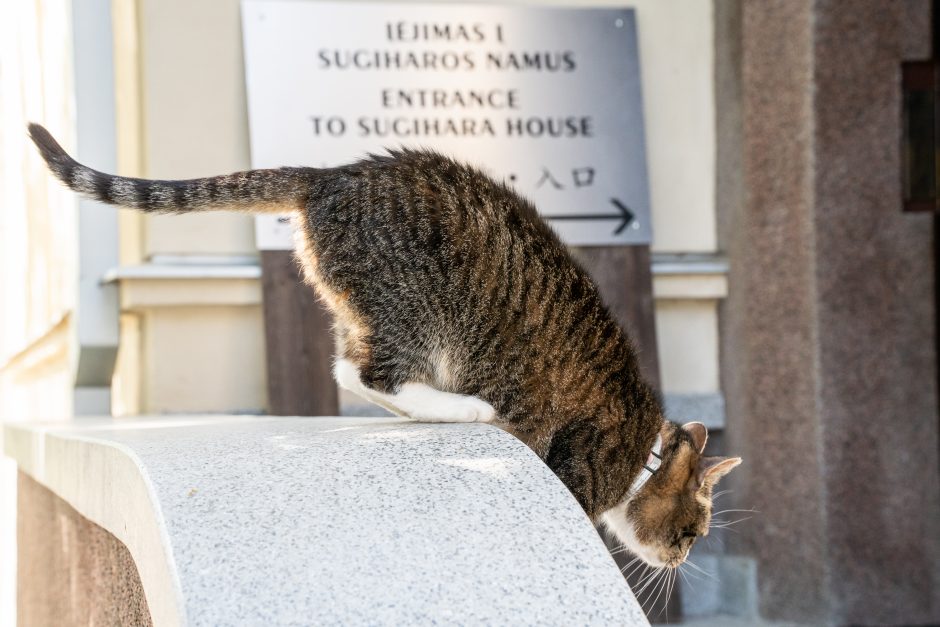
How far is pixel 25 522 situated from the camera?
163 inches

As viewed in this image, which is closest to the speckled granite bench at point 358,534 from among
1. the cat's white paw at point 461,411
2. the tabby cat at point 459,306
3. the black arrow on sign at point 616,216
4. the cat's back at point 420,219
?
the cat's white paw at point 461,411

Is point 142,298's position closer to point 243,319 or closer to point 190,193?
point 243,319

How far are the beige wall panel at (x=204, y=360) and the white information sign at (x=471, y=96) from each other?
0.40 metres

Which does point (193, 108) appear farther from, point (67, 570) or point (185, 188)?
point (67, 570)

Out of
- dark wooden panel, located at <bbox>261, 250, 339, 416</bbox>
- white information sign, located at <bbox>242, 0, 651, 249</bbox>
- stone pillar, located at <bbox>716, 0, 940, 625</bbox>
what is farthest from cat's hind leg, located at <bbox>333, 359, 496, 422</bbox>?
stone pillar, located at <bbox>716, 0, 940, 625</bbox>

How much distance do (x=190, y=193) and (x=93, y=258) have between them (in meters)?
1.56

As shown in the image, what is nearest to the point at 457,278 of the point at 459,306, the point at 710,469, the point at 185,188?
the point at 459,306

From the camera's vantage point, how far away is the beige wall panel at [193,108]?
418 centimetres

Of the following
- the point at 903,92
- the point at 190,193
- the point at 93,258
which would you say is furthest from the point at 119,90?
the point at 903,92

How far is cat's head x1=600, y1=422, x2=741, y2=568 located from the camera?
300cm

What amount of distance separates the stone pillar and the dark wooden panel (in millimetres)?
1806

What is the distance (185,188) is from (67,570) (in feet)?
3.99

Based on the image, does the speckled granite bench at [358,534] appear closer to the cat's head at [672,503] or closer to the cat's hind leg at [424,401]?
the cat's hind leg at [424,401]

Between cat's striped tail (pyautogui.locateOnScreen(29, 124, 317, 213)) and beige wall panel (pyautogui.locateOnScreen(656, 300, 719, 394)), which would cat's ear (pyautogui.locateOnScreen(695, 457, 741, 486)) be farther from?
beige wall panel (pyautogui.locateOnScreen(656, 300, 719, 394))
